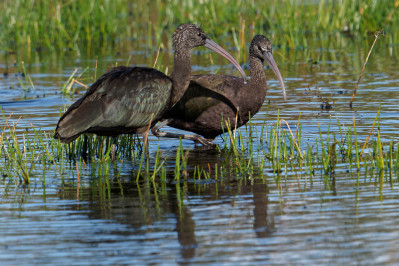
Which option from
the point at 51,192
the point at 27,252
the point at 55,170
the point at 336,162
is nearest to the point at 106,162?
the point at 55,170

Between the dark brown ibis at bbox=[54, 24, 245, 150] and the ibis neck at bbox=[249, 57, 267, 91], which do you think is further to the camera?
the ibis neck at bbox=[249, 57, 267, 91]

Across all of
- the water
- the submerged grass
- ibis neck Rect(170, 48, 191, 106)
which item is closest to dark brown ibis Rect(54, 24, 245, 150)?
ibis neck Rect(170, 48, 191, 106)

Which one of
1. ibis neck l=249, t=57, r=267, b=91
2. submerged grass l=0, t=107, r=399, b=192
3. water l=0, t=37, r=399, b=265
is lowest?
water l=0, t=37, r=399, b=265

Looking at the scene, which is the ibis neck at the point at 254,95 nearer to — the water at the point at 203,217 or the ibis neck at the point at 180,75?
the water at the point at 203,217

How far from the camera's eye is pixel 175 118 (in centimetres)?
958

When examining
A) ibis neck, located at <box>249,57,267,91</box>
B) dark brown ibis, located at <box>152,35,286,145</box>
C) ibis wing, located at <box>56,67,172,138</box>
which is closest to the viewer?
ibis wing, located at <box>56,67,172,138</box>

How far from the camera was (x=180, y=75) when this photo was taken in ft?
28.7

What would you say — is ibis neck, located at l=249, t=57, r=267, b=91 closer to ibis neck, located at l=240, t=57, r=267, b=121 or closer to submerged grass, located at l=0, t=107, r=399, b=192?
ibis neck, located at l=240, t=57, r=267, b=121

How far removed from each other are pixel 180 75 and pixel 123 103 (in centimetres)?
90

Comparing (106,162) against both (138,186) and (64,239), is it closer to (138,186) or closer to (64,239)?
(138,186)

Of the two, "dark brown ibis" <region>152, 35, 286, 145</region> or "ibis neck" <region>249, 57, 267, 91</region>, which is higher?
"ibis neck" <region>249, 57, 267, 91</region>

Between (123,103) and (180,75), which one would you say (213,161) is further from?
(123,103)

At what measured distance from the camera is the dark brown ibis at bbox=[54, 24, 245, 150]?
25.5ft

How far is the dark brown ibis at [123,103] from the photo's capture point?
7.78m
